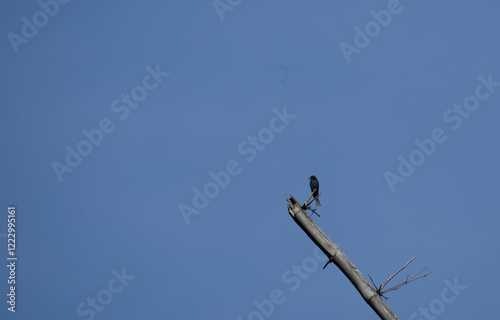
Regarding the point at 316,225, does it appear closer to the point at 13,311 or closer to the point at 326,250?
the point at 326,250

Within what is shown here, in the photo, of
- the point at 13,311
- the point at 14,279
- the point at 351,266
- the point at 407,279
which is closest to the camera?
the point at 407,279

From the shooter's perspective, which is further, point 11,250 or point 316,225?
point 11,250

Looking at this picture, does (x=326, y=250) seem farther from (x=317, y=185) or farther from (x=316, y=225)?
(x=317, y=185)

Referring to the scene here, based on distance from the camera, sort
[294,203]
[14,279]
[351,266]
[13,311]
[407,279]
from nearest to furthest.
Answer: [407,279] < [351,266] < [294,203] < [13,311] < [14,279]

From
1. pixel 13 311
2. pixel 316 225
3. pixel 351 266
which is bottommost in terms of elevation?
pixel 351 266

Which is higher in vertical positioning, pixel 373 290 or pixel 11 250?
pixel 11 250

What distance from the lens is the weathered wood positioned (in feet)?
35.1

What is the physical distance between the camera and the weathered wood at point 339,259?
10.7 meters

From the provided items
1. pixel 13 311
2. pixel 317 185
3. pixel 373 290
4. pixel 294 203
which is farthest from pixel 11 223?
pixel 373 290

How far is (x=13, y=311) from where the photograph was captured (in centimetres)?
2278

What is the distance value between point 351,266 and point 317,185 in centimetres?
1248

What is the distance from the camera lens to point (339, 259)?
36.7 ft

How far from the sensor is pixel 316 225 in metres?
11.6

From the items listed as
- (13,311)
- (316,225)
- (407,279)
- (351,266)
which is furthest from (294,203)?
(13,311)
